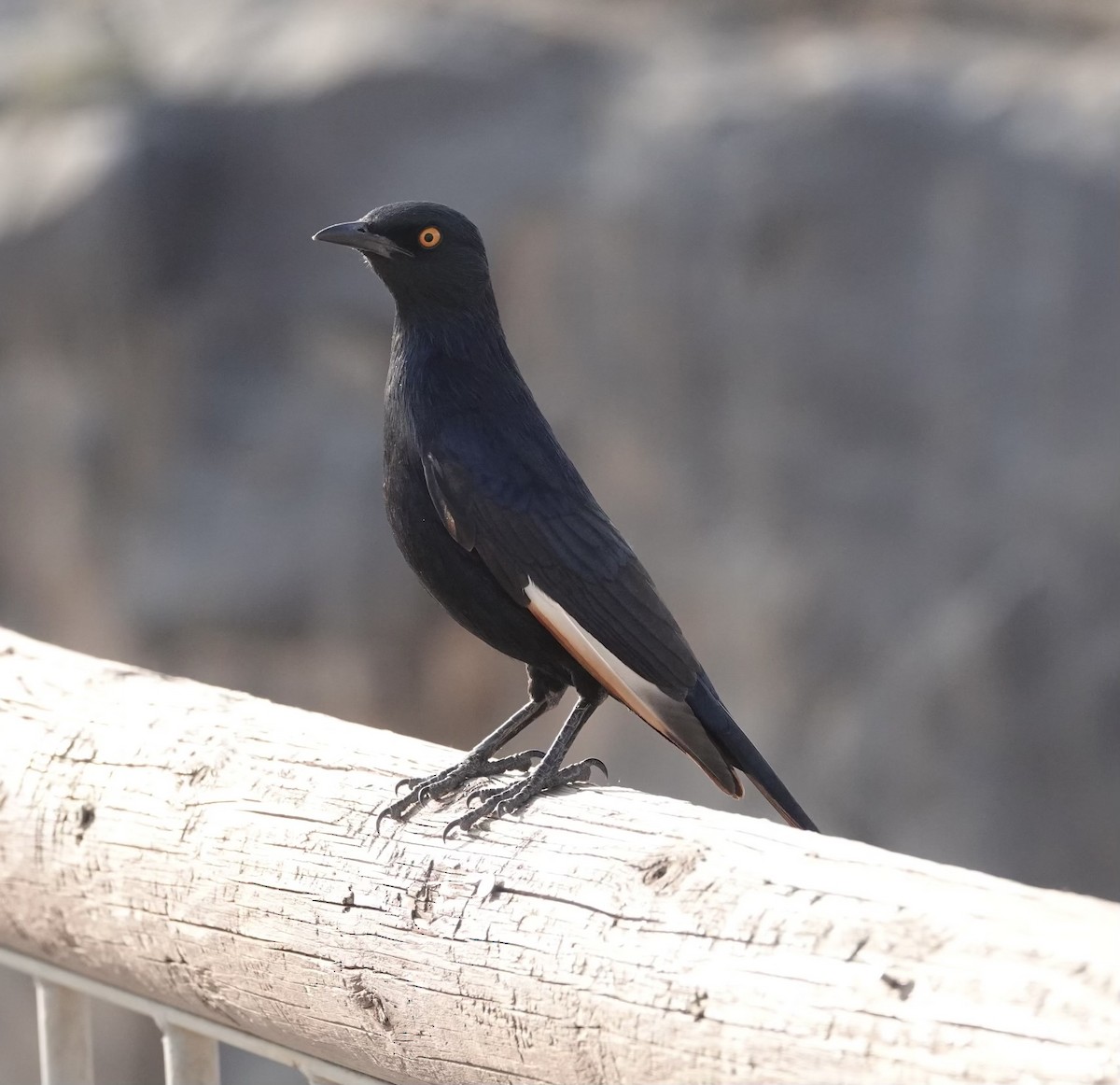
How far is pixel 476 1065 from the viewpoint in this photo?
1.77 m

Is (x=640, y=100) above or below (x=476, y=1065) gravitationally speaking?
above

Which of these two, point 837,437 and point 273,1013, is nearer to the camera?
point 273,1013

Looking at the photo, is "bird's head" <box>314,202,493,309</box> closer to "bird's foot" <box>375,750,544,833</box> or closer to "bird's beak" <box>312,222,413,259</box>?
"bird's beak" <box>312,222,413,259</box>

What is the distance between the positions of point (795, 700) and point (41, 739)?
5.37m

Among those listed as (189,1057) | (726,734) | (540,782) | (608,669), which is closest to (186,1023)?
(189,1057)

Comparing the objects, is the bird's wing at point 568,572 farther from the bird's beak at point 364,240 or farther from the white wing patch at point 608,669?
the bird's beak at point 364,240

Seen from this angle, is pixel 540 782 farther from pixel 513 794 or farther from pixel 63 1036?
pixel 63 1036

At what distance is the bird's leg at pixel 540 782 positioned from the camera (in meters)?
1.98

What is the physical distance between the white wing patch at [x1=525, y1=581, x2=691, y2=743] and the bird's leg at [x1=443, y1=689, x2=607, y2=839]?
0.12 m

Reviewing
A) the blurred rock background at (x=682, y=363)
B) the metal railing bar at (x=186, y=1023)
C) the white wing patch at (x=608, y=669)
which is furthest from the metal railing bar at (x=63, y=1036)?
the blurred rock background at (x=682, y=363)

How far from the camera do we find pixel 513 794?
2068 millimetres

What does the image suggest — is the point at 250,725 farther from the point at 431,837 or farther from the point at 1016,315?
the point at 1016,315

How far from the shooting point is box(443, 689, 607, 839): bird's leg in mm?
1981

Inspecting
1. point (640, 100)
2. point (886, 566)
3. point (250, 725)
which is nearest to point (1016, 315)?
point (886, 566)
